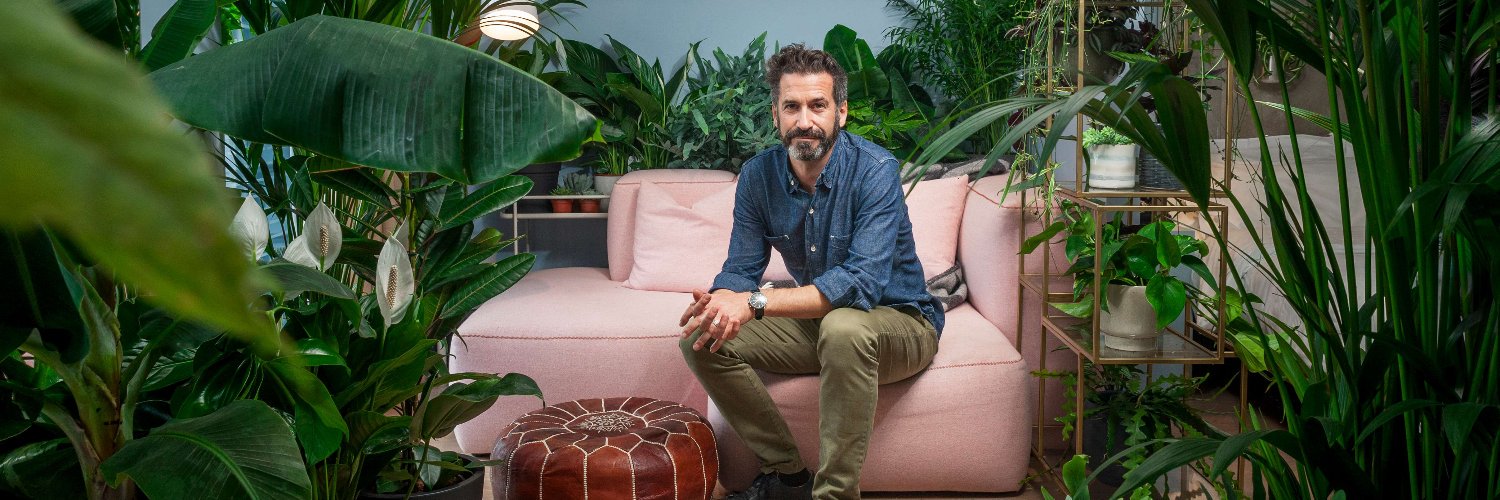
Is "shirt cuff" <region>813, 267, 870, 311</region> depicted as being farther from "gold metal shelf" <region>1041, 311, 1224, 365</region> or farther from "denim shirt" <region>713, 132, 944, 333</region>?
"gold metal shelf" <region>1041, 311, 1224, 365</region>

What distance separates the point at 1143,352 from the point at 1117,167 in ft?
1.31

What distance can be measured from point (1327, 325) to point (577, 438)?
1543 mm

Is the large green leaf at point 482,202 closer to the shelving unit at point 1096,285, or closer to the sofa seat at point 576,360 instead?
the sofa seat at point 576,360

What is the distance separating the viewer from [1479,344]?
3.12 ft

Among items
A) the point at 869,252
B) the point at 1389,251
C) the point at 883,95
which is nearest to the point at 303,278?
the point at 1389,251

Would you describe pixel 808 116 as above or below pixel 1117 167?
above

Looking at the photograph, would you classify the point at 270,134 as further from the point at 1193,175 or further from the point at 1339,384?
the point at 1339,384

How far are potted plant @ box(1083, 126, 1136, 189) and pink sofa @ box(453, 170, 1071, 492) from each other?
1.42 ft

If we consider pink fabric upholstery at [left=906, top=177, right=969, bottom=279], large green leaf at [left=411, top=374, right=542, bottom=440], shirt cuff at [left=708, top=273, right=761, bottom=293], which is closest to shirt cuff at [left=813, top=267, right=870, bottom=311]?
shirt cuff at [left=708, top=273, right=761, bottom=293]

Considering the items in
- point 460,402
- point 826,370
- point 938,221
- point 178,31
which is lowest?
point 826,370

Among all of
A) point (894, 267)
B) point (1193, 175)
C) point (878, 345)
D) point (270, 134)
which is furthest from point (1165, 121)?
point (894, 267)

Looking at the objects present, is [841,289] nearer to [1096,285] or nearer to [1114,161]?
[1096,285]

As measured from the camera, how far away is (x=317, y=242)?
1.43m

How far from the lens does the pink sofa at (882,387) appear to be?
2.46 m
